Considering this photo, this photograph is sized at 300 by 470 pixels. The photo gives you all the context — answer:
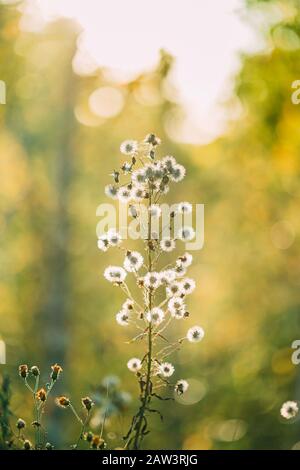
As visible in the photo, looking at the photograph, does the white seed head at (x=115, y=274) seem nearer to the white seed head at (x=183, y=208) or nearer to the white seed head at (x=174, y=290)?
the white seed head at (x=174, y=290)

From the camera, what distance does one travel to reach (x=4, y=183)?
11.6 m

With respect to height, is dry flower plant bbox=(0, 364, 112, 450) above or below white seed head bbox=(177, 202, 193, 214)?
below

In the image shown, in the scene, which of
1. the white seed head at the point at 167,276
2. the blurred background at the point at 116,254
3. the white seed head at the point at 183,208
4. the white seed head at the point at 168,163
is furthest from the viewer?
the blurred background at the point at 116,254

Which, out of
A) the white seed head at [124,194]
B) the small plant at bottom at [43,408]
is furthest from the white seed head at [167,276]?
the small plant at bottom at [43,408]

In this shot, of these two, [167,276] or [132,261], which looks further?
[132,261]

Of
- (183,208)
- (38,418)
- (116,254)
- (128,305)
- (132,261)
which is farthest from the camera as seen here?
(116,254)

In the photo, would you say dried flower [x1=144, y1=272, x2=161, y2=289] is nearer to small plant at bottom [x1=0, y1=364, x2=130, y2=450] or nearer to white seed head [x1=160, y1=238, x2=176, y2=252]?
white seed head [x1=160, y1=238, x2=176, y2=252]

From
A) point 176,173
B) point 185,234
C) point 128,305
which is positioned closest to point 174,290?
point 128,305

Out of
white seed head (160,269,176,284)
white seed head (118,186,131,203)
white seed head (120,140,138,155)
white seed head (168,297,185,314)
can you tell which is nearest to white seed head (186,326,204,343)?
white seed head (168,297,185,314)

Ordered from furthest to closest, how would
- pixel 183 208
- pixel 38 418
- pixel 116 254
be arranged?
1. pixel 116 254
2. pixel 183 208
3. pixel 38 418

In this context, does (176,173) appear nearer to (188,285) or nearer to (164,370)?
(188,285)

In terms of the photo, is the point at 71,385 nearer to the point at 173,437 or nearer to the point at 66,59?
the point at 173,437

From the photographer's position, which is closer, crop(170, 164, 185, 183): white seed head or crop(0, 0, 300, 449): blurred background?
crop(170, 164, 185, 183): white seed head
